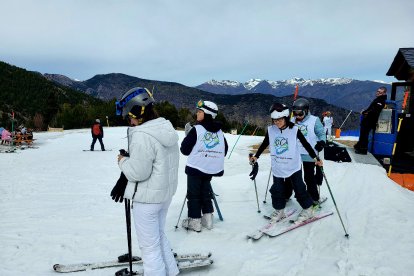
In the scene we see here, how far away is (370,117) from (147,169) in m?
11.6

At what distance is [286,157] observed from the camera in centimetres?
526

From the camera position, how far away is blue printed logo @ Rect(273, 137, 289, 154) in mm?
5254

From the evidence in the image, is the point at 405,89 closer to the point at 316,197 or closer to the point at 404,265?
the point at 316,197

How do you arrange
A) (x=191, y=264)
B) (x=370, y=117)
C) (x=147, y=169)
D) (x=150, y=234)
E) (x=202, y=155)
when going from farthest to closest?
(x=370, y=117) → (x=202, y=155) → (x=191, y=264) → (x=150, y=234) → (x=147, y=169)

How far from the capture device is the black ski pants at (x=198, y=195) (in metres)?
5.18

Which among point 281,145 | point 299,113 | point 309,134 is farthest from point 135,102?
point 309,134

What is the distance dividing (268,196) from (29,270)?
513cm

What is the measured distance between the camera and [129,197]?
323 centimetres

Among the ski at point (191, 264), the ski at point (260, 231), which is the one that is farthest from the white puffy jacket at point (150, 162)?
the ski at point (260, 231)

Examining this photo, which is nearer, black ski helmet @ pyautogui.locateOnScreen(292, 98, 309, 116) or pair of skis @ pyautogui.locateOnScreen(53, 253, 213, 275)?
pair of skis @ pyautogui.locateOnScreen(53, 253, 213, 275)

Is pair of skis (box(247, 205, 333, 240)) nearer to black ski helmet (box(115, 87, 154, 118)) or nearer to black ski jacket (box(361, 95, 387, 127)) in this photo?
black ski helmet (box(115, 87, 154, 118))

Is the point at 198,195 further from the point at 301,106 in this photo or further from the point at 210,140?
the point at 301,106

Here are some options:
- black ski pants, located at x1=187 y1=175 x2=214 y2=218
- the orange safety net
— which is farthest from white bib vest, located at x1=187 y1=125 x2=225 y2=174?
the orange safety net

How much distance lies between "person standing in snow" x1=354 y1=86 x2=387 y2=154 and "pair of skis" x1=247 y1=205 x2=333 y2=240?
7.93 metres
